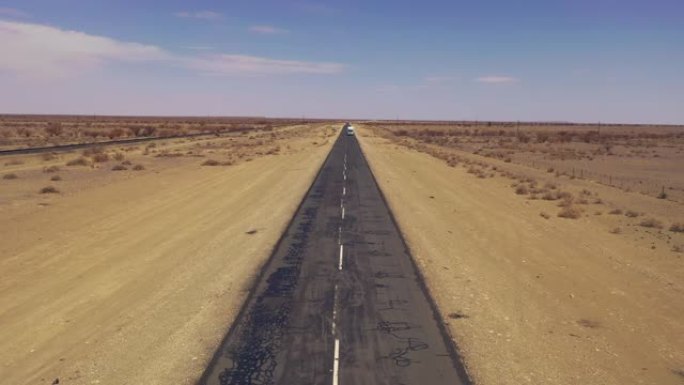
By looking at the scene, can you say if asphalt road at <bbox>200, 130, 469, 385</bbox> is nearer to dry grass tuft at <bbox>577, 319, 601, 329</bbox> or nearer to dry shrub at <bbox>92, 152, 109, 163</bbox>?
dry grass tuft at <bbox>577, 319, 601, 329</bbox>

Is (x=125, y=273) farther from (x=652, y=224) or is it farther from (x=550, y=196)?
(x=550, y=196)

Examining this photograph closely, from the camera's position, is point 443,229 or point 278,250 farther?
point 443,229

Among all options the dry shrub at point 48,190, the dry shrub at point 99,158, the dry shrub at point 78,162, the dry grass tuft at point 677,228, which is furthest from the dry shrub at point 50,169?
the dry grass tuft at point 677,228

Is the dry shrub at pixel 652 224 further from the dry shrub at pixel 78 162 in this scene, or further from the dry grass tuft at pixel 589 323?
the dry shrub at pixel 78 162

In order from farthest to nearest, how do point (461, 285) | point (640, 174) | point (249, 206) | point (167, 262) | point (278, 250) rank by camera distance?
point (640, 174), point (249, 206), point (278, 250), point (167, 262), point (461, 285)

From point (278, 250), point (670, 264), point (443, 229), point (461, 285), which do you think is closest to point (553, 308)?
point (461, 285)

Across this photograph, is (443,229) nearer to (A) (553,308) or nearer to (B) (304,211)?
(B) (304,211)

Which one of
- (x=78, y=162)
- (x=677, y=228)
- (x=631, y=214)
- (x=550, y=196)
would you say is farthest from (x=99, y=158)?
(x=677, y=228)
